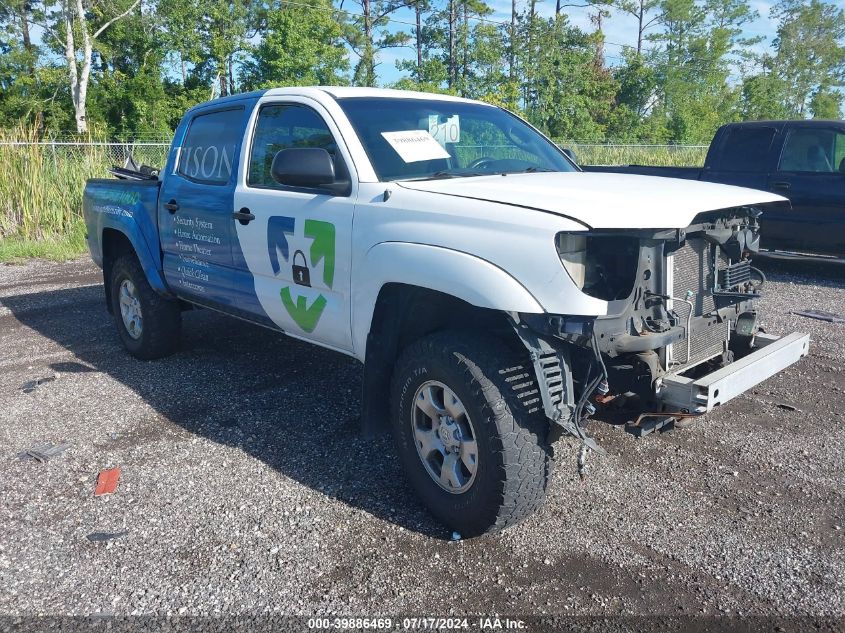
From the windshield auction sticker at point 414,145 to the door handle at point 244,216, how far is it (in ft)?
3.37

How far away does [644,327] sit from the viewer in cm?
304

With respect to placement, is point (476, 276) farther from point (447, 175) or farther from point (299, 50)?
point (299, 50)

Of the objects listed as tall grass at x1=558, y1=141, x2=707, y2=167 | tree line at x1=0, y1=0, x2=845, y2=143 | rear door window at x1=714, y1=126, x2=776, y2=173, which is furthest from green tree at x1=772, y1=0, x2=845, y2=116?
rear door window at x1=714, y1=126, x2=776, y2=173

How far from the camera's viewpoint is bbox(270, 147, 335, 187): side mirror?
3672mm

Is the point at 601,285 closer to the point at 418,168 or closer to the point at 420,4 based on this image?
the point at 418,168

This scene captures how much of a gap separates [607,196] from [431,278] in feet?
2.78

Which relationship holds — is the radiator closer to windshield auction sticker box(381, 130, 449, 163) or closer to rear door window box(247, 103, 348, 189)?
windshield auction sticker box(381, 130, 449, 163)

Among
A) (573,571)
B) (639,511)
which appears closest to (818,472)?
(639,511)

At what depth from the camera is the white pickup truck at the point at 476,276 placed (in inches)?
115

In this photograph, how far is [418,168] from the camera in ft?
12.7

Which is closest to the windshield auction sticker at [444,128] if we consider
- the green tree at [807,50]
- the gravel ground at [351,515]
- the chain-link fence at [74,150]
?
the gravel ground at [351,515]

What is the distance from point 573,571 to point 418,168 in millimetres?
2176

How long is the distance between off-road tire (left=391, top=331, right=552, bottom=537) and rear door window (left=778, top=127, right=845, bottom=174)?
7.48 meters

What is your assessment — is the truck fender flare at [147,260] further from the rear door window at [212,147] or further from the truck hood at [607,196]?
the truck hood at [607,196]
